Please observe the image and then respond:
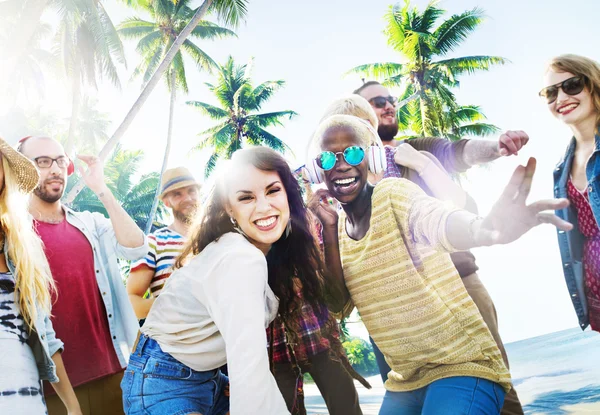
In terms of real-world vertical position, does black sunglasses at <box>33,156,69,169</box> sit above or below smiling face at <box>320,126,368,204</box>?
above

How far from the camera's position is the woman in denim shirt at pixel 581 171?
354cm

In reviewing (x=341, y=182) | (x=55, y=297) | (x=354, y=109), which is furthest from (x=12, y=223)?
(x=354, y=109)

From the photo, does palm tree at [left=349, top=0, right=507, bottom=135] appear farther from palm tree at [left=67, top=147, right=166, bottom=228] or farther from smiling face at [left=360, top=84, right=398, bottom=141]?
smiling face at [left=360, top=84, right=398, bottom=141]

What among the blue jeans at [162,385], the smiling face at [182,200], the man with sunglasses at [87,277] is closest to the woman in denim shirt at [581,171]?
→ the blue jeans at [162,385]

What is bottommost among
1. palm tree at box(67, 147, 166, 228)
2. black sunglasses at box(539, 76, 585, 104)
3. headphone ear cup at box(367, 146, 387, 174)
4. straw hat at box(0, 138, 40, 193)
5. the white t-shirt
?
the white t-shirt

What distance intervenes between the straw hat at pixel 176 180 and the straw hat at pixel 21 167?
203 cm

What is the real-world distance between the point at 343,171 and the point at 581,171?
220cm

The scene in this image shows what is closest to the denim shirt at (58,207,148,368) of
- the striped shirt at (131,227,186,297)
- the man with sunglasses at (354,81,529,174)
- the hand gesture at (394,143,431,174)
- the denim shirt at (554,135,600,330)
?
the striped shirt at (131,227,186,297)

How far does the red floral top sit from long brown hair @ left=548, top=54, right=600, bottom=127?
58 centimetres

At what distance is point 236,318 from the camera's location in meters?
1.77

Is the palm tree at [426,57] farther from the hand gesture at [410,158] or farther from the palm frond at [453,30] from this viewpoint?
the hand gesture at [410,158]

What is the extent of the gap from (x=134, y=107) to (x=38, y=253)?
12.4m

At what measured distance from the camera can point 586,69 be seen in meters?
3.54

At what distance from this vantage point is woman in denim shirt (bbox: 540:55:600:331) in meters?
3.54
